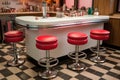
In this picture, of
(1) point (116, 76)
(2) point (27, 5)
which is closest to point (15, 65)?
(1) point (116, 76)

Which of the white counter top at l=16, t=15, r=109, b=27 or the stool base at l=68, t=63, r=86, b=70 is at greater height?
the white counter top at l=16, t=15, r=109, b=27

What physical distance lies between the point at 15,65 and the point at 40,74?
2.48 ft

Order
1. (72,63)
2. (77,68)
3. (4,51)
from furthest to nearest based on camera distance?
(4,51), (72,63), (77,68)

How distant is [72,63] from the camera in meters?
3.30

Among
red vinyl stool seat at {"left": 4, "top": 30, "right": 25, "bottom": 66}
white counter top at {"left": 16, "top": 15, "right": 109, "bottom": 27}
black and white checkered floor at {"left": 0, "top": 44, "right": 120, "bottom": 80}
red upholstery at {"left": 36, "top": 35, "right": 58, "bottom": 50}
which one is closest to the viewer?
red upholstery at {"left": 36, "top": 35, "right": 58, "bottom": 50}

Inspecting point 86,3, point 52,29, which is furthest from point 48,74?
point 86,3

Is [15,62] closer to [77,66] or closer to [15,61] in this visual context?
[15,61]

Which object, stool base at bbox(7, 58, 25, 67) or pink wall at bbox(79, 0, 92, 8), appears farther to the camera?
pink wall at bbox(79, 0, 92, 8)

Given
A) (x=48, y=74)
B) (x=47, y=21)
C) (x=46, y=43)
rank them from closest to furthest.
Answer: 1. (x=46, y=43)
2. (x=47, y=21)
3. (x=48, y=74)

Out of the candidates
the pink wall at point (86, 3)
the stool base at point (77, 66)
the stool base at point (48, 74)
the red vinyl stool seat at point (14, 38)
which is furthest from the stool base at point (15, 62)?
the pink wall at point (86, 3)

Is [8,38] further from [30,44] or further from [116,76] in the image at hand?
[116,76]

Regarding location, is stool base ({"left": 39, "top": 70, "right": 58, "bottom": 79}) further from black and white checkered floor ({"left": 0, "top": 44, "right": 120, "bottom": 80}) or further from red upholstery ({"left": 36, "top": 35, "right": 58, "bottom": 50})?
red upholstery ({"left": 36, "top": 35, "right": 58, "bottom": 50})

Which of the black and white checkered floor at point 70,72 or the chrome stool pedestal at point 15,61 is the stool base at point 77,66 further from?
the chrome stool pedestal at point 15,61

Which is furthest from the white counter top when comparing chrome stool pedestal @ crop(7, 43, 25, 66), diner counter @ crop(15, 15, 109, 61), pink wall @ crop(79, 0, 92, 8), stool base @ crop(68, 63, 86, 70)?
pink wall @ crop(79, 0, 92, 8)
